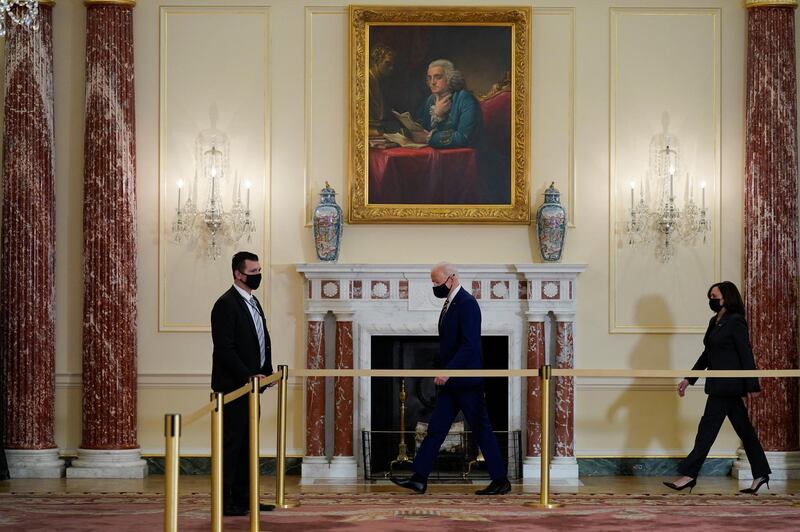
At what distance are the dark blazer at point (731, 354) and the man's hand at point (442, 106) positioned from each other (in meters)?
2.82

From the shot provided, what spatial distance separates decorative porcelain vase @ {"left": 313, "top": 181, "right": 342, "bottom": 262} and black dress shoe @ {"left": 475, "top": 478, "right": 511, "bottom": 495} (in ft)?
7.82

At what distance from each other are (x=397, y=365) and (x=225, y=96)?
2653mm

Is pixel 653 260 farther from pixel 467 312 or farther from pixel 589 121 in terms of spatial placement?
pixel 467 312

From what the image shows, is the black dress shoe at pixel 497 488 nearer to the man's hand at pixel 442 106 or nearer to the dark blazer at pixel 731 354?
the dark blazer at pixel 731 354

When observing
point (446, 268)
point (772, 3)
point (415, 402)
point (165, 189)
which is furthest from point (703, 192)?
point (165, 189)

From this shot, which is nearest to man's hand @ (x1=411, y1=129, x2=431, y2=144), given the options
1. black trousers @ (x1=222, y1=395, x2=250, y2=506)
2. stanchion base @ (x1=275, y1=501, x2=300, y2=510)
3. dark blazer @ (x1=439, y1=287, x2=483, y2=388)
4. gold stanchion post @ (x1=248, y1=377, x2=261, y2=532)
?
dark blazer @ (x1=439, y1=287, x2=483, y2=388)

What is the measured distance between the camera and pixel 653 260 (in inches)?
386

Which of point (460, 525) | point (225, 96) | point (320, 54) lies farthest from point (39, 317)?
point (460, 525)

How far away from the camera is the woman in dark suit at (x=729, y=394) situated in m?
8.51

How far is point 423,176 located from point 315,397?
2.01m

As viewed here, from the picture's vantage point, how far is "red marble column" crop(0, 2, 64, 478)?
Answer: 9578 millimetres

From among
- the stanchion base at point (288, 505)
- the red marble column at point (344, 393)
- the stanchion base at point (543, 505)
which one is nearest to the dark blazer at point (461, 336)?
the stanchion base at point (543, 505)

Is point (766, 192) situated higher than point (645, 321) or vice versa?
point (766, 192)

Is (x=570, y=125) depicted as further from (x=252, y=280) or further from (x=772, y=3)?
(x=252, y=280)
